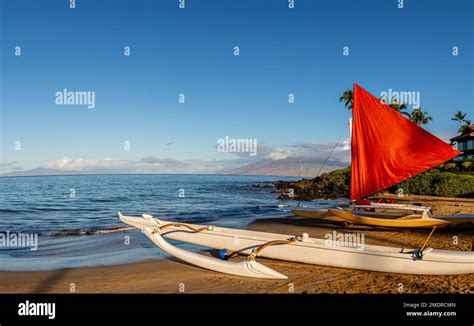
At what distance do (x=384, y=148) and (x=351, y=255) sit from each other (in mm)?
8275

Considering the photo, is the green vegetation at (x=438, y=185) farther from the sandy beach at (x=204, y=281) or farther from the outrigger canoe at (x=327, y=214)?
the sandy beach at (x=204, y=281)

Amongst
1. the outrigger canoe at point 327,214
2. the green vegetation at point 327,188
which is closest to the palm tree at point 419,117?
the green vegetation at point 327,188

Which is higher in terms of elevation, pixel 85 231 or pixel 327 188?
pixel 327 188

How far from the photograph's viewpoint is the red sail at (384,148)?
16172mm

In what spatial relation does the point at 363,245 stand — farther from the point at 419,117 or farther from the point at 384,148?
the point at 419,117

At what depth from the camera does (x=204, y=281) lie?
9570 mm

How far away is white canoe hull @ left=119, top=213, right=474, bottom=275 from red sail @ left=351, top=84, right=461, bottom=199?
23.4 feet

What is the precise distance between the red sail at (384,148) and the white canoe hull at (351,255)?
23.4 feet

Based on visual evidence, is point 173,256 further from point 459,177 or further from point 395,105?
point 395,105

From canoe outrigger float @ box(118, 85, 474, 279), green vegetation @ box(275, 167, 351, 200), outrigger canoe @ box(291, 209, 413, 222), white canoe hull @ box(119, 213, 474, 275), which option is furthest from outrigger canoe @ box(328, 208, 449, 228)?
green vegetation @ box(275, 167, 351, 200)

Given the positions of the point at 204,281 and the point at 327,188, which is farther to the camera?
the point at 327,188

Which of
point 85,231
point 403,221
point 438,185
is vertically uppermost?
point 438,185

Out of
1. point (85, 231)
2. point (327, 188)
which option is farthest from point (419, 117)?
point (85, 231)
